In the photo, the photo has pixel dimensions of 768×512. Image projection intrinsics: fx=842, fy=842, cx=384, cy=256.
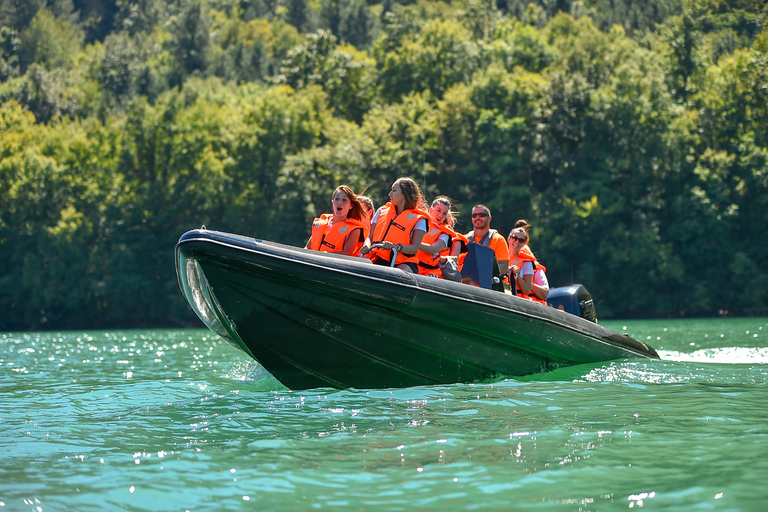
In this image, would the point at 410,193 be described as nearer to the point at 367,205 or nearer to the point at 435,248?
the point at 435,248

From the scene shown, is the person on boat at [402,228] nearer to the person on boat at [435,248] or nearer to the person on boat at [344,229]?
the person on boat at [435,248]

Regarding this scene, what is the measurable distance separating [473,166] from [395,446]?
1005 inches

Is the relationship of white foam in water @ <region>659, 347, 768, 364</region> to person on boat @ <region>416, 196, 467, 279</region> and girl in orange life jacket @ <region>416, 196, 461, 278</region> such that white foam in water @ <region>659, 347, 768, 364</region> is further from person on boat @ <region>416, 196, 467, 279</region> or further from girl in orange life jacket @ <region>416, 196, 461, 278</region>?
girl in orange life jacket @ <region>416, 196, 461, 278</region>

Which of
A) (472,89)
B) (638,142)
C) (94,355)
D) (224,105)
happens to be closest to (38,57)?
(224,105)

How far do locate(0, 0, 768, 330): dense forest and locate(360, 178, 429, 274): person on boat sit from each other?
58.6 feet

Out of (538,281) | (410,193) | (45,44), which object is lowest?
(538,281)

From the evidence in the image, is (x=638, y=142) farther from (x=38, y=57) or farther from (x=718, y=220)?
(x=38, y=57)

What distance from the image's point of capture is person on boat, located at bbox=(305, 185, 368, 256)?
23.1 feet

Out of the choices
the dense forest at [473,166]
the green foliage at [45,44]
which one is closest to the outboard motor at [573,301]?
the dense forest at [473,166]

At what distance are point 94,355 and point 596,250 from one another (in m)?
19.2

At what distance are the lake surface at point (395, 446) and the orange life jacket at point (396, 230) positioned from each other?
108 cm

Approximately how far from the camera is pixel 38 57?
2189 inches

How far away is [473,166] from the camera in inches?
1156

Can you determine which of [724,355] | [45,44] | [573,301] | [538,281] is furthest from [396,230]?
[45,44]
